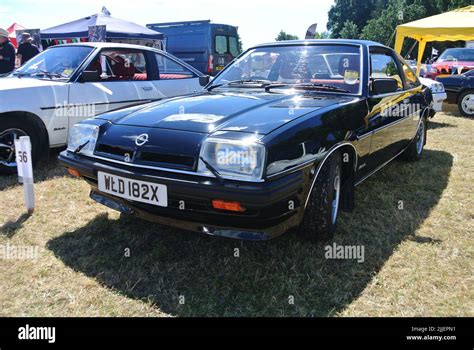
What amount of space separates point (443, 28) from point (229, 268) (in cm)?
1008

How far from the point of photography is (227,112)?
262 centimetres

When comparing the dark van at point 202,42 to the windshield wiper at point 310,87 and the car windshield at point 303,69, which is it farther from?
the windshield wiper at point 310,87

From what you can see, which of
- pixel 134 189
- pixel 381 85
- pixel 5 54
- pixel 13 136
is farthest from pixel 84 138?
pixel 5 54

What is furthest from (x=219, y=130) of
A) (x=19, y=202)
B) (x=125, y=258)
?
(x=19, y=202)

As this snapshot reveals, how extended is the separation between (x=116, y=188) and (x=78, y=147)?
1.80ft

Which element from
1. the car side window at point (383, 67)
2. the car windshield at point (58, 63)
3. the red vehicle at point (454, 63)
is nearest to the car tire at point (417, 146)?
the car side window at point (383, 67)

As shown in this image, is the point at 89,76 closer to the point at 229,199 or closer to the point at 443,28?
the point at 229,199

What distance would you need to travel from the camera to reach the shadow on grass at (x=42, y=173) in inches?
160

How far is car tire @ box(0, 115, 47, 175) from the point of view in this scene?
13.5 ft

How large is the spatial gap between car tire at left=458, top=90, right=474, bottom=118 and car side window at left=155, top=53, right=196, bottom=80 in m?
6.25

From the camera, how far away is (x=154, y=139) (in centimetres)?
241

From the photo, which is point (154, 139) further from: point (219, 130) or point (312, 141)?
point (312, 141)

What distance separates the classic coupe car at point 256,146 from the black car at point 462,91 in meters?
6.35
